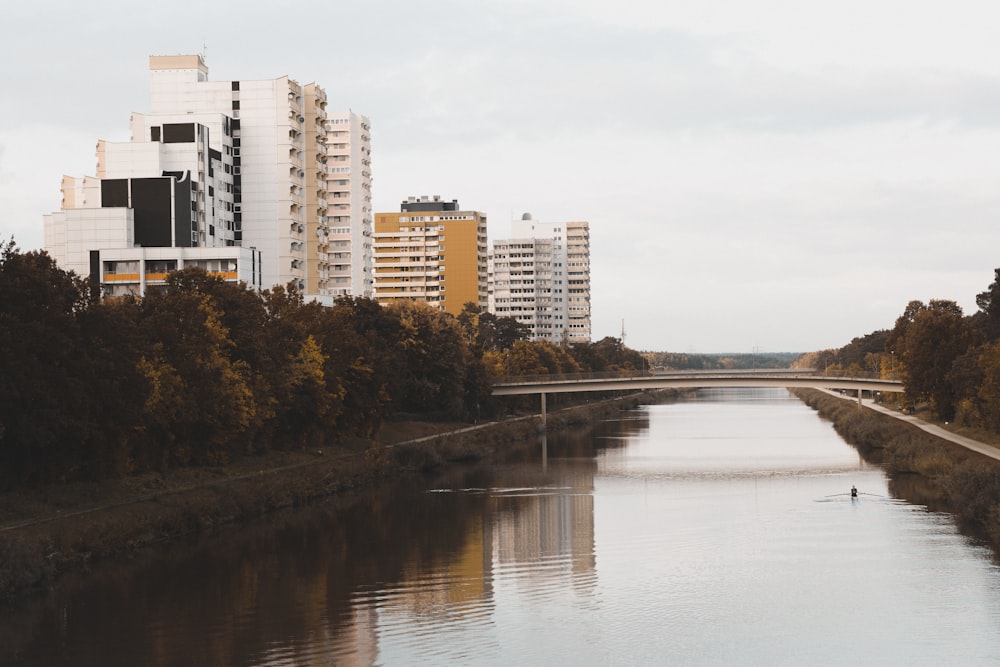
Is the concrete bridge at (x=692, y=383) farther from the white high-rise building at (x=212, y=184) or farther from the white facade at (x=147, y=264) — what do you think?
the white facade at (x=147, y=264)

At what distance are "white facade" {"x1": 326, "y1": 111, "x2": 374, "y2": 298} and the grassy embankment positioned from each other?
244ft

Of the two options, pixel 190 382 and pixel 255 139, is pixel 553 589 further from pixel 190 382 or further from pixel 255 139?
pixel 255 139

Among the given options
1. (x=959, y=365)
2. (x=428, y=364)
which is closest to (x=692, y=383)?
(x=428, y=364)

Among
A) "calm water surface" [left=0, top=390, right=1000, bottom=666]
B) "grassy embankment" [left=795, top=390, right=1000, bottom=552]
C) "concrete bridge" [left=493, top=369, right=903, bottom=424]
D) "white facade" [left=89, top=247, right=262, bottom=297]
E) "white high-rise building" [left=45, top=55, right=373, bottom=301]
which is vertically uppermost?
"white high-rise building" [left=45, top=55, right=373, bottom=301]

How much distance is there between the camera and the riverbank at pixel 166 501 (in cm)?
4094

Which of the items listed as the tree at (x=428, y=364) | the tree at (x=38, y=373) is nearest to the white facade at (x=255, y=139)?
the tree at (x=428, y=364)

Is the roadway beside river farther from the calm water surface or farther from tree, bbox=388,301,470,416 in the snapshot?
tree, bbox=388,301,470,416

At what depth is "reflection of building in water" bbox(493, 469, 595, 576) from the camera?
46469mm

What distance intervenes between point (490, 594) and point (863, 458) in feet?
173

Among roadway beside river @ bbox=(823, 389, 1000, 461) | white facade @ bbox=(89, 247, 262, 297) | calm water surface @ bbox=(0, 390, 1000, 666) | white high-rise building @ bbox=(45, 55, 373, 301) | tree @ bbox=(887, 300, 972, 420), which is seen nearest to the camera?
calm water surface @ bbox=(0, 390, 1000, 666)

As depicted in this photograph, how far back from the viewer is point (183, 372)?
189 ft

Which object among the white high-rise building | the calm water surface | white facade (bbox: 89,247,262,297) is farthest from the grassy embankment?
white facade (bbox: 89,247,262,297)

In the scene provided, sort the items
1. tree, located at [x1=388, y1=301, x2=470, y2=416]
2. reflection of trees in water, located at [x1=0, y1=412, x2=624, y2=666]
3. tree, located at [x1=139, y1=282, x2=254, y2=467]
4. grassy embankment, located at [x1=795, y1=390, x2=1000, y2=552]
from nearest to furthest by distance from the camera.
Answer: reflection of trees in water, located at [x1=0, y1=412, x2=624, y2=666] → grassy embankment, located at [x1=795, y1=390, x2=1000, y2=552] → tree, located at [x1=139, y1=282, x2=254, y2=467] → tree, located at [x1=388, y1=301, x2=470, y2=416]

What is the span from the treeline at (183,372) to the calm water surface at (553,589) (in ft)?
19.4
